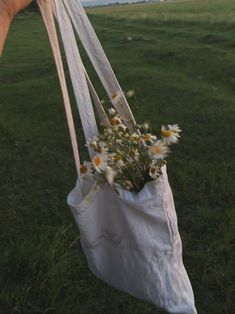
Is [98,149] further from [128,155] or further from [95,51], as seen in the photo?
[95,51]

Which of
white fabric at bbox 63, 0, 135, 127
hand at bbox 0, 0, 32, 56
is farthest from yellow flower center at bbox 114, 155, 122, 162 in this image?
hand at bbox 0, 0, 32, 56

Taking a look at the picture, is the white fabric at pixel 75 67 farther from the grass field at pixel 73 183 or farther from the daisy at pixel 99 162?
the grass field at pixel 73 183

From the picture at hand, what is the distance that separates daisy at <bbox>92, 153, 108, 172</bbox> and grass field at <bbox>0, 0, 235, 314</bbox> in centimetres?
133

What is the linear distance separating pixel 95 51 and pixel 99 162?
49cm

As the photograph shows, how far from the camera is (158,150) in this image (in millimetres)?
1929

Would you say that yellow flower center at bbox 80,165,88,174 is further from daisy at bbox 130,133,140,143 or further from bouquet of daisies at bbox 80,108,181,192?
daisy at bbox 130,133,140,143

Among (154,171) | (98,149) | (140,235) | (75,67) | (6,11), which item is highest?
(6,11)

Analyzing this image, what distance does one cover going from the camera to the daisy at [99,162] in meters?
1.88

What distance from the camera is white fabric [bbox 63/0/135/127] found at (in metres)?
1.96

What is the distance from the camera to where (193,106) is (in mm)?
7438

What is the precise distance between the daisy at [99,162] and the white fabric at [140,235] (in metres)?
0.09

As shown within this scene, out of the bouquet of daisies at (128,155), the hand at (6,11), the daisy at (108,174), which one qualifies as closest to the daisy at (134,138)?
the bouquet of daisies at (128,155)

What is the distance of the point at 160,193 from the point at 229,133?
4.32 meters

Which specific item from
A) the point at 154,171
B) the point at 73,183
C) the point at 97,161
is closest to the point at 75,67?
the point at 97,161
